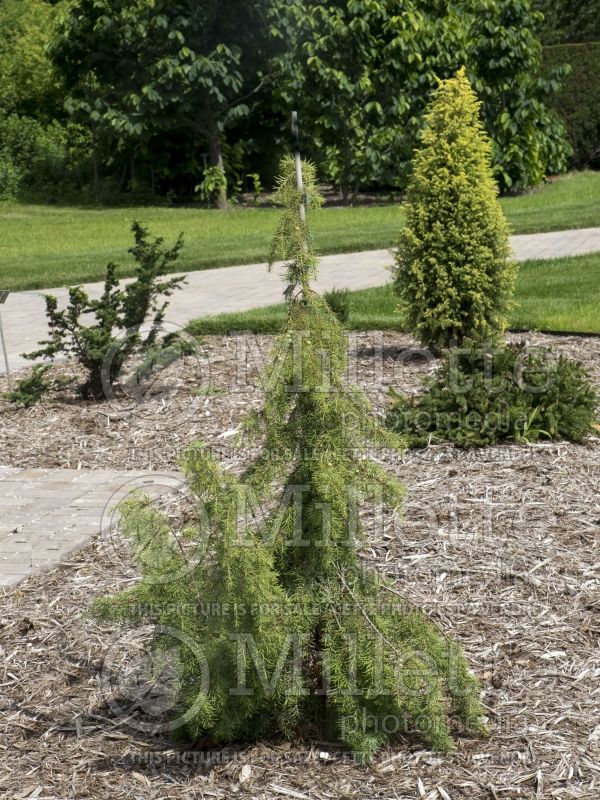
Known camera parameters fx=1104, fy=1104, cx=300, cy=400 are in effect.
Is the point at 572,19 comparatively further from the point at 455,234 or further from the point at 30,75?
the point at 455,234

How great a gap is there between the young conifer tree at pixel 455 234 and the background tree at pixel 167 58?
511 inches

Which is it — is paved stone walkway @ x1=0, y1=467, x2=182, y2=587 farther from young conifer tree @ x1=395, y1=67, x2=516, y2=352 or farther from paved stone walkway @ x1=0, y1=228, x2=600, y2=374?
paved stone walkway @ x1=0, y1=228, x2=600, y2=374

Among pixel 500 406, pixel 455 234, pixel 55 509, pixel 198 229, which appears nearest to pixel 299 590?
pixel 55 509

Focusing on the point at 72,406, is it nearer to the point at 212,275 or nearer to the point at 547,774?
the point at 547,774

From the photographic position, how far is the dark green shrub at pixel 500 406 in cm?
548

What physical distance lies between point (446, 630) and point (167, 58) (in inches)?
678

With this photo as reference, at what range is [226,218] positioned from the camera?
18844 mm

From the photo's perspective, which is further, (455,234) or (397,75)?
(397,75)

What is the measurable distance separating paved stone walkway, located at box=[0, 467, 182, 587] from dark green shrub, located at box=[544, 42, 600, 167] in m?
19.6

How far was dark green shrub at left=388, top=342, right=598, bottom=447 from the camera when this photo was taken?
5.48 meters

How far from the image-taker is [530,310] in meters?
8.75

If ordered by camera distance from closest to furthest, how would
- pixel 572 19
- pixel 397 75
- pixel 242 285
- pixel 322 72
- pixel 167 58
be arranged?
pixel 242 285 < pixel 322 72 < pixel 397 75 < pixel 167 58 < pixel 572 19

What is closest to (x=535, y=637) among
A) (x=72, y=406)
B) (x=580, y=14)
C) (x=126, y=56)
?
(x=72, y=406)

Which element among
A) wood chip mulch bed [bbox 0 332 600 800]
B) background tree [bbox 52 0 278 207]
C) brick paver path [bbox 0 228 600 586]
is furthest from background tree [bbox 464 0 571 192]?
wood chip mulch bed [bbox 0 332 600 800]
